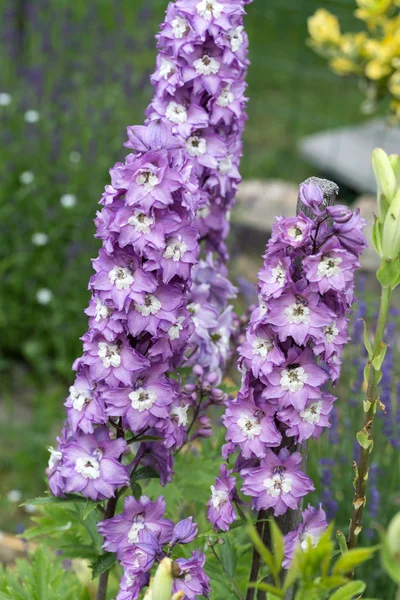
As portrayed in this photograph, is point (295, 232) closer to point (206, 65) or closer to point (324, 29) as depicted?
point (206, 65)

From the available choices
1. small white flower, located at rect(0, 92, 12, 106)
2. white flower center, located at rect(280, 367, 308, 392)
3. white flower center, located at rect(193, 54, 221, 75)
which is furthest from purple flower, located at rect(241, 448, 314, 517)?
small white flower, located at rect(0, 92, 12, 106)

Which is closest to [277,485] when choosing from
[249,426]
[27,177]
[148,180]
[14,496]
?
[249,426]

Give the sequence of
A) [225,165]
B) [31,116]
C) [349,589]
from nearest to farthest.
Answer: [349,589] → [225,165] → [31,116]

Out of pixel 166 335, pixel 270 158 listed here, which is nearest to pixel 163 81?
pixel 166 335

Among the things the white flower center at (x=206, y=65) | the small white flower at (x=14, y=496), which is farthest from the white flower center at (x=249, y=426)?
the small white flower at (x=14, y=496)

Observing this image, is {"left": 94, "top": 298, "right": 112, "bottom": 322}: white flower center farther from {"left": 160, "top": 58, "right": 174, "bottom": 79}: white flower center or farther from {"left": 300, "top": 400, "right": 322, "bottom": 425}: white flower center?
{"left": 160, "top": 58, "right": 174, "bottom": 79}: white flower center

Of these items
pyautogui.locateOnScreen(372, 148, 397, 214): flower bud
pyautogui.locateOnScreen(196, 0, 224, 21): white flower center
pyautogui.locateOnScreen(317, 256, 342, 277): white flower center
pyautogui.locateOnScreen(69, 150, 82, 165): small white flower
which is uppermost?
pyautogui.locateOnScreen(196, 0, 224, 21): white flower center

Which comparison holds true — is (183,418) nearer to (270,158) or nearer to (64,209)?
(64,209)

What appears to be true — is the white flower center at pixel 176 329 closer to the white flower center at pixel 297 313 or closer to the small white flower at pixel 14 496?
the white flower center at pixel 297 313
